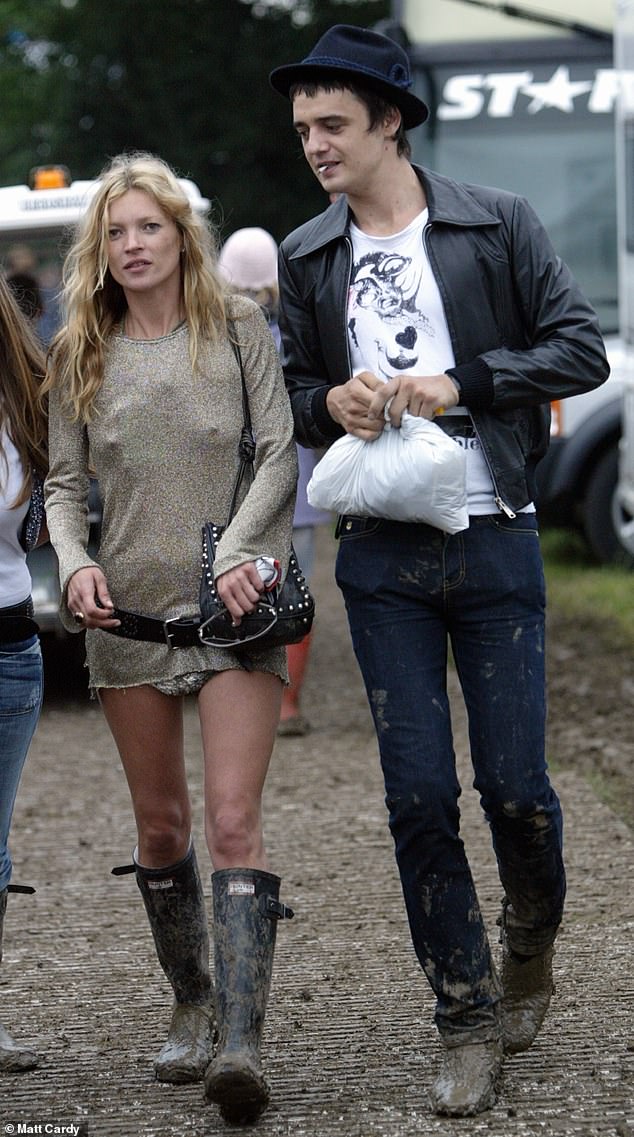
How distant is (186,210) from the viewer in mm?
3939

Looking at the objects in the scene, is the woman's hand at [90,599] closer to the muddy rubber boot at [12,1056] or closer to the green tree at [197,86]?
the muddy rubber boot at [12,1056]

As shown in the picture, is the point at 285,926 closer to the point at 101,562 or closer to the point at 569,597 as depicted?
the point at 101,562

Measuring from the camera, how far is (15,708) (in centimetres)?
401

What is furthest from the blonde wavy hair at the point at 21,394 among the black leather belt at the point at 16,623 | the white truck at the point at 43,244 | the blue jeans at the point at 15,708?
the white truck at the point at 43,244

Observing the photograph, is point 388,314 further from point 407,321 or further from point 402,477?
point 402,477

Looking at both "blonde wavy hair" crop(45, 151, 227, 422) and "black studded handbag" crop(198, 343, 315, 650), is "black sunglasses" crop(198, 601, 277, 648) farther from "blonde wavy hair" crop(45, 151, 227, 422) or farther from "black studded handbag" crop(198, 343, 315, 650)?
"blonde wavy hair" crop(45, 151, 227, 422)

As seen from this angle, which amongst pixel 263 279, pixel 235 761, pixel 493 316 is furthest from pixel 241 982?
pixel 263 279

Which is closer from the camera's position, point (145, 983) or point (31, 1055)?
point (31, 1055)

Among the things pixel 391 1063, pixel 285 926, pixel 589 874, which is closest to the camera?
pixel 391 1063

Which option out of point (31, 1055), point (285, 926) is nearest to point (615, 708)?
point (285, 926)

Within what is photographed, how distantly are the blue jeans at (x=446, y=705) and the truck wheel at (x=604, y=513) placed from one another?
27.5ft

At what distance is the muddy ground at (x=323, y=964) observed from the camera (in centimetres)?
380

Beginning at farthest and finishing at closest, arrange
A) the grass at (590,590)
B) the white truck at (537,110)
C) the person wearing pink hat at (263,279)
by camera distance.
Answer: the white truck at (537,110) < the grass at (590,590) < the person wearing pink hat at (263,279)

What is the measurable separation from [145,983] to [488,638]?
5.37 ft
